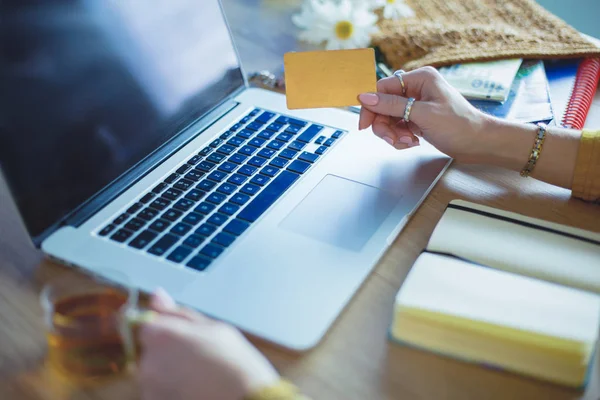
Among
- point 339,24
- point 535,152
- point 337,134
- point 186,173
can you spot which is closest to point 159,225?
point 186,173

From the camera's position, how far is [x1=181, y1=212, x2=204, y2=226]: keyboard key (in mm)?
746

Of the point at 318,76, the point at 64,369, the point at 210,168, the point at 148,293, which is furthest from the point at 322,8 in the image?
the point at 64,369

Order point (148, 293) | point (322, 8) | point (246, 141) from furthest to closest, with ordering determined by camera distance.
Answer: point (322, 8) → point (246, 141) → point (148, 293)

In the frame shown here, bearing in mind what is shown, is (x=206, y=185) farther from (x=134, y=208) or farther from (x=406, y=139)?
(x=406, y=139)

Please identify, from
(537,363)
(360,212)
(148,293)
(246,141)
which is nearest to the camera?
(537,363)

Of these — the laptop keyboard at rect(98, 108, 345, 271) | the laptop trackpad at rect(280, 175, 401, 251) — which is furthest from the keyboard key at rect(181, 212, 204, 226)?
the laptop trackpad at rect(280, 175, 401, 251)

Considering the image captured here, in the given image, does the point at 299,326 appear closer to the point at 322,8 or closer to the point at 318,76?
the point at 318,76

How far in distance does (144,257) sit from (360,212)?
0.95 feet

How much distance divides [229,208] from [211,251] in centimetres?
9

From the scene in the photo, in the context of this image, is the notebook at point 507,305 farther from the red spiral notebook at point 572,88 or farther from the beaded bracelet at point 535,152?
the red spiral notebook at point 572,88

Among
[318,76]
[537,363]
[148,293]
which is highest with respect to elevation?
[318,76]

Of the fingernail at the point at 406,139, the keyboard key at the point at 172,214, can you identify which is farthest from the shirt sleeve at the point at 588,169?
the keyboard key at the point at 172,214

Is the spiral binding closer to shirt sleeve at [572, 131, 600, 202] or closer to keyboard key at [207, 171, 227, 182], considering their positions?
shirt sleeve at [572, 131, 600, 202]

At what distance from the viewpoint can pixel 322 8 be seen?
124 cm
